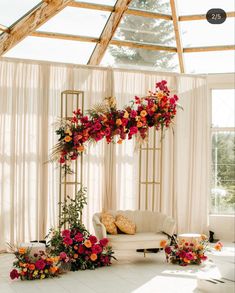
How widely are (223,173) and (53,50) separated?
3.92 meters

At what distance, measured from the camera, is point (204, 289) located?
561 centimetres

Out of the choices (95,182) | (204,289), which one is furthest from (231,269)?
(95,182)

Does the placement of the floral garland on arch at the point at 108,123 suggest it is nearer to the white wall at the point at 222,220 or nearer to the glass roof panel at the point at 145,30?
the glass roof panel at the point at 145,30

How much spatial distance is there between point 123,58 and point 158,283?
15.1 ft

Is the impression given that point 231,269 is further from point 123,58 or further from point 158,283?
point 123,58

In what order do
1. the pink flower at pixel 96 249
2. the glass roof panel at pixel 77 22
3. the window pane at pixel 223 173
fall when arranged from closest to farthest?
1. the pink flower at pixel 96 249
2. the glass roof panel at pixel 77 22
3. the window pane at pixel 223 173

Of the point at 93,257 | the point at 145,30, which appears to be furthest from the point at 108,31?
the point at 93,257

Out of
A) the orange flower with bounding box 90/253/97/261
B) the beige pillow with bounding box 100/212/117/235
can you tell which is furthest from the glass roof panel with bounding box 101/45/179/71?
the orange flower with bounding box 90/253/97/261

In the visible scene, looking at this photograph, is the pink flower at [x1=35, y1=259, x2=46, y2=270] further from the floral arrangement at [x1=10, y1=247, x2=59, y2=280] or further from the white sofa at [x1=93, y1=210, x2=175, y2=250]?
the white sofa at [x1=93, y1=210, x2=175, y2=250]

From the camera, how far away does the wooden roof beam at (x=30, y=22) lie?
7.75 m

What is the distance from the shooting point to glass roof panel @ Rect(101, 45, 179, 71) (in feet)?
30.9

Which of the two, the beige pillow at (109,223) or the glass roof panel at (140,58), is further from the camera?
the glass roof panel at (140,58)

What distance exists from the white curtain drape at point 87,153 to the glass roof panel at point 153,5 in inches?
46.6

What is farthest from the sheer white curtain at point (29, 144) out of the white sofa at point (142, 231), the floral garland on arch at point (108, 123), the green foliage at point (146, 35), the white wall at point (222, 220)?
the white wall at point (222, 220)
